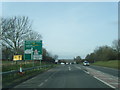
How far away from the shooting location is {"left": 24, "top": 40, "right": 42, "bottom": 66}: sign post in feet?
104

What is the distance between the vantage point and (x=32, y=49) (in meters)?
32.6

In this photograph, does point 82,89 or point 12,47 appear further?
point 12,47

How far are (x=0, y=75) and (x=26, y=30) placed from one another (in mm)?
30629

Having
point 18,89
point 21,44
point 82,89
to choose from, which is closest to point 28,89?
point 18,89

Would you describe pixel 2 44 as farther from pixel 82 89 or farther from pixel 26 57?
pixel 82 89

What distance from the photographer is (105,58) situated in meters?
85.6

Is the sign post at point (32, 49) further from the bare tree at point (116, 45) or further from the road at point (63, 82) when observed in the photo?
the bare tree at point (116, 45)

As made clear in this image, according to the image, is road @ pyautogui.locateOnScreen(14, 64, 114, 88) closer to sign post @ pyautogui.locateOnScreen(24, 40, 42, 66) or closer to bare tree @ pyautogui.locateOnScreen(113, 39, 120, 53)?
sign post @ pyautogui.locateOnScreen(24, 40, 42, 66)

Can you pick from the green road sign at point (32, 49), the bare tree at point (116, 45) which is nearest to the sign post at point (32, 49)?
the green road sign at point (32, 49)

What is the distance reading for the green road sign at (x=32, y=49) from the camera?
31.8 meters

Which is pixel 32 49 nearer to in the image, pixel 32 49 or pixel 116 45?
pixel 32 49

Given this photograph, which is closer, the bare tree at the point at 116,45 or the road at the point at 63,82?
the road at the point at 63,82

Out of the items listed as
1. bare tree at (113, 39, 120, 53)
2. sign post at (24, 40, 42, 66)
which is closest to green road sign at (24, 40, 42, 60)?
sign post at (24, 40, 42, 66)

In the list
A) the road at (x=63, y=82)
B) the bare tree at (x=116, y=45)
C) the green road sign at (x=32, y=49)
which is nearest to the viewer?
the road at (x=63, y=82)
